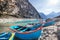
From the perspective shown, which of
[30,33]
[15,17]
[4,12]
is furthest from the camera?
[15,17]

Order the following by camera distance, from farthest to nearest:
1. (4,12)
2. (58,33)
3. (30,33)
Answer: (4,12)
(30,33)
(58,33)

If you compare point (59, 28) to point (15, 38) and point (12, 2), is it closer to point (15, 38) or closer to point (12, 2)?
point (15, 38)

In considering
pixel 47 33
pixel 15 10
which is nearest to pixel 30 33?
pixel 47 33

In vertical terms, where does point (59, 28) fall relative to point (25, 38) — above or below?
above

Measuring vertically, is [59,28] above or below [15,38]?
above

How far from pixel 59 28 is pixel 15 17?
3048 cm

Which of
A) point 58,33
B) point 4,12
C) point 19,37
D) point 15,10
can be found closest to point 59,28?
point 58,33

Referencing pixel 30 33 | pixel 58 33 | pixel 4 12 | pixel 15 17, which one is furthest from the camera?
pixel 15 17

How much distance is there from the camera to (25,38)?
636cm

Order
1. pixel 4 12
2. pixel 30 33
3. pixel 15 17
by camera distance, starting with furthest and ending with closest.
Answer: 1. pixel 15 17
2. pixel 4 12
3. pixel 30 33

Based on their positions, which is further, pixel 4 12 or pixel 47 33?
pixel 4 12

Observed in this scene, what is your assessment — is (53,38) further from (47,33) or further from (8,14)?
(8,14)

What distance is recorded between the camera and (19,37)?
643 cm

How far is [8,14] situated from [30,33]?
2731cm
